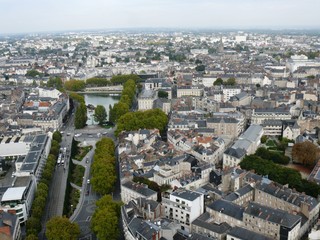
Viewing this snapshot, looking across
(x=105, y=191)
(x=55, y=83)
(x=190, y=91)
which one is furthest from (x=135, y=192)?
(x=55, y=83)

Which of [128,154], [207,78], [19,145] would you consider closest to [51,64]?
[207,78]

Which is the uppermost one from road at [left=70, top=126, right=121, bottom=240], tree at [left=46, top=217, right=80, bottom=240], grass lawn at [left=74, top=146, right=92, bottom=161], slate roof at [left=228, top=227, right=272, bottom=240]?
slate roof at [left=228, top=227, right=272, bottom=240]

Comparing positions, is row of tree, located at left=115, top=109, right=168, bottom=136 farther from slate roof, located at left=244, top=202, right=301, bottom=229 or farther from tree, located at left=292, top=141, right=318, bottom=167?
slate roof, located at left=244, top=202, right=301, bottom=229

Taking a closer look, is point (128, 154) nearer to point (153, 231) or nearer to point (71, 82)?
point (153, 231)

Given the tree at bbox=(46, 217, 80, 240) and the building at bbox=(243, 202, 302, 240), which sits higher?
the building at bbox=(243, 202, 302, 240)

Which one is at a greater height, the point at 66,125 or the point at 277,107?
the point at 277,107

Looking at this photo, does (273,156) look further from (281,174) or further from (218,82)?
(218,82)

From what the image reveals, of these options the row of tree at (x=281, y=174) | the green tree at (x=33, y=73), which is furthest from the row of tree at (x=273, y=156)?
the green tree at (x=33, y=73)

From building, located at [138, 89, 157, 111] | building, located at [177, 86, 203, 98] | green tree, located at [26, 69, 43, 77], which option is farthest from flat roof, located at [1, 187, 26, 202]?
green tree, located at [26, 69, 43, 77]

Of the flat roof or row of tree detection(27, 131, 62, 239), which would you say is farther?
the flat roof
